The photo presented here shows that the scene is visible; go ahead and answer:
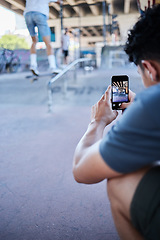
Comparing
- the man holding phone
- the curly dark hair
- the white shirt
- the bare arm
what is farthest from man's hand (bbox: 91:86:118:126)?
the white shirt

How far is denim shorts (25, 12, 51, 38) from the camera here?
188 centimetres

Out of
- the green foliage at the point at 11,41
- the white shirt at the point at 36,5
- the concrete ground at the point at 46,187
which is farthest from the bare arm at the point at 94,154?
the green foliage at the point at 11,41

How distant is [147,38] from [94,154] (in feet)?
1.23

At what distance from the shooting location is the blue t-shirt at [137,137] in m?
0.56

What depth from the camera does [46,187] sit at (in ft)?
5.17

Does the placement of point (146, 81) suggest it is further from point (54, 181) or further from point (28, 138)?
point (28, 138)

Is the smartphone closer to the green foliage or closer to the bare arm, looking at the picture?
the bare arm

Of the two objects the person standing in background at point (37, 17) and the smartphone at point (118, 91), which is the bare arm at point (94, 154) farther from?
the person standing in background at point (37, 17)

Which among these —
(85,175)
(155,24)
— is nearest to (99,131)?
(85,175)

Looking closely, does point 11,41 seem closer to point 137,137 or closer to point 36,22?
point 36,22

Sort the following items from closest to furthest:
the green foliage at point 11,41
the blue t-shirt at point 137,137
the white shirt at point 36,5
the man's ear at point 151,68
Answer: the blue t-shirt at point 137,137 → the man's ear at point 151,68 → the white shirt at point 36,5 → the green foliage at point 11,41

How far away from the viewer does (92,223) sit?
1.22 metres

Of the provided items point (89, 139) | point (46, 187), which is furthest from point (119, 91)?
point (46, 187)

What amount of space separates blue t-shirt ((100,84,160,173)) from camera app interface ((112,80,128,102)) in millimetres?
432
